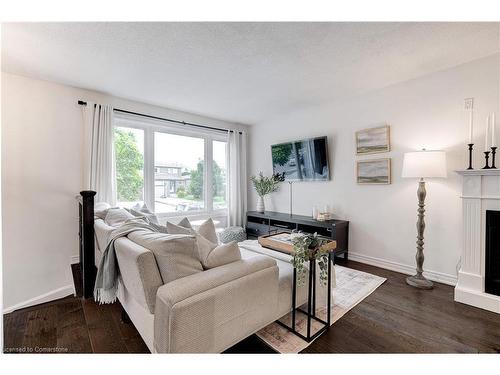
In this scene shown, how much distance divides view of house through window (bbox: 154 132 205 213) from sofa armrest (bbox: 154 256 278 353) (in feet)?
8.89

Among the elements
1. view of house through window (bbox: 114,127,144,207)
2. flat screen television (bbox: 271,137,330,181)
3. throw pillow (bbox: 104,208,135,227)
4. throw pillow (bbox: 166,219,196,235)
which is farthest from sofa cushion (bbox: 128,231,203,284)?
flat screen television (bbox: 271,137,330,181)

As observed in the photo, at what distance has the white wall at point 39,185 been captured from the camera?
247 centimetres

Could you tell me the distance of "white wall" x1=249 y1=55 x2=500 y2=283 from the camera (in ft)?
8.19

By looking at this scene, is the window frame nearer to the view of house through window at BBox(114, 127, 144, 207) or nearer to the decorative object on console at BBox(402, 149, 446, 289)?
the view of house through window at BBox(114, 127, 144, 207)

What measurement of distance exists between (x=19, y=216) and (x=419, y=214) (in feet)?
14.9

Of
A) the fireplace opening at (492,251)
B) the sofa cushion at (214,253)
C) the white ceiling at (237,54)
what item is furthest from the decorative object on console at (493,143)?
the sofa cushion at (214,253)

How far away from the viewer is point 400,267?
117 inches

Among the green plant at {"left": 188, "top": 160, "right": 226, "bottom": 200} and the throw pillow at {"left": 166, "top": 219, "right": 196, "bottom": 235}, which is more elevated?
the green plant at {"left": 188, "top": 160, "right": 226, "bottom": 200}

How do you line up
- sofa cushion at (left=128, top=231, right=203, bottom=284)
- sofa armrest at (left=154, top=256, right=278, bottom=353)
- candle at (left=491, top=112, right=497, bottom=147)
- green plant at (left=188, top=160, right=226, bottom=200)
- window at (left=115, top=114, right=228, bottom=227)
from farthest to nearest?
Answer: 1. green plant at (left=188, top=160, right=226, bottom=200)
2. window at (left=115, top=114, right=228, bottom=227)
3. candle at (left=491, top=112, right=497, bottom=147)
4. sofa cushion at (left=128, top=231, right=203, bottom=284)
5. sofa armrest at (left=154, top=256, right=278, bottom=353)

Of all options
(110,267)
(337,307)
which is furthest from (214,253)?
(337,307)

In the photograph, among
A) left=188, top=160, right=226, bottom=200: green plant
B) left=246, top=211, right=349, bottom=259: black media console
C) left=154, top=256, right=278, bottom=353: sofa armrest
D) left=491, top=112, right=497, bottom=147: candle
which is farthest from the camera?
left=188, top=160, right=226, bottom=200: green plant

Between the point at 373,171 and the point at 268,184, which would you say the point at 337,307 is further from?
the point at 268,184

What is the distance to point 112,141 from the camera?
122 inches
